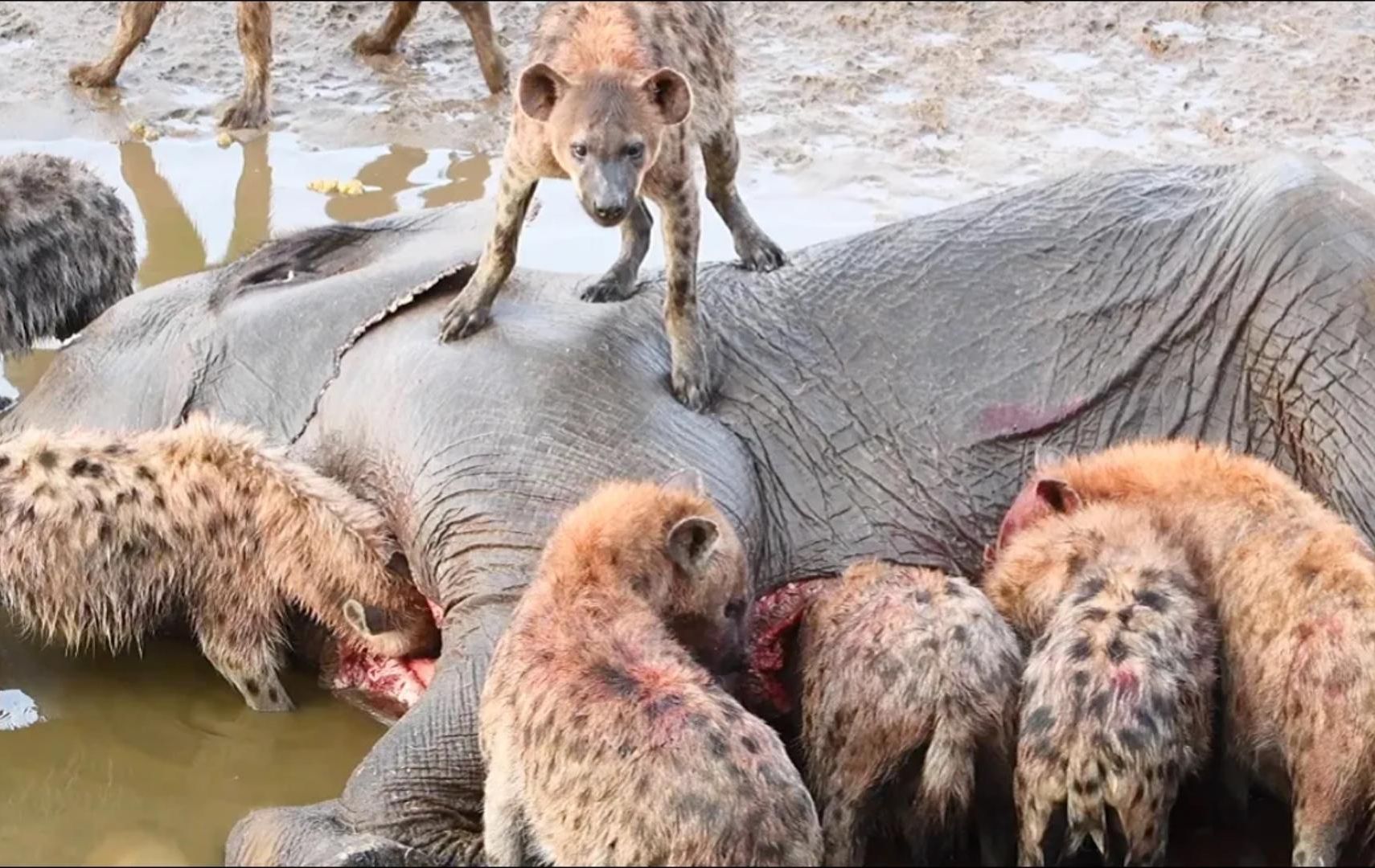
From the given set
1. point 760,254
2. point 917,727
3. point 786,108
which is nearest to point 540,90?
point 760,254

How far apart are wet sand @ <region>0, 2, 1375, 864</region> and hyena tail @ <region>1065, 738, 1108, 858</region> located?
8.91 ft

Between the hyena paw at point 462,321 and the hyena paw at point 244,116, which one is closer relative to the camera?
the hyena paw at point 462,321

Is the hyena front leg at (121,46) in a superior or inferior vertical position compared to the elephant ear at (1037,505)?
inferior

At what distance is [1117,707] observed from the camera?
3432mm

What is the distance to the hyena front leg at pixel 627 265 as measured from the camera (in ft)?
15.8

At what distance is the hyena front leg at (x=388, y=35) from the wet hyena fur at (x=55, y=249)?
306 centimetres

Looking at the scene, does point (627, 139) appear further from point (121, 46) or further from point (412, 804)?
point (121, 46)

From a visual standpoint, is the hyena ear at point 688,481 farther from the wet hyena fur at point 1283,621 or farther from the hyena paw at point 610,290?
the hyena paw at point 610,290

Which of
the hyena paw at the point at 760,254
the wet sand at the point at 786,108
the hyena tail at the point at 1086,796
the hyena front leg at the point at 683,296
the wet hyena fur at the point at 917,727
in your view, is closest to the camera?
the hyena tail at the point at 1086,796

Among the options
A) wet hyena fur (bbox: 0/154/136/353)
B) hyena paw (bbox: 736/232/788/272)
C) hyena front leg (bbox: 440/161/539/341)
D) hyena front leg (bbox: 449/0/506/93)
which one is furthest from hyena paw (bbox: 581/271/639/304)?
hyena front leg (bbox: 449/0/506/93)

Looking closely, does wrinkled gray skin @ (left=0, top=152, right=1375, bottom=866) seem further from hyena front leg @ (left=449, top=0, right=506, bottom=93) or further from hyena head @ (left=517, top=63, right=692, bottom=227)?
hyena front leg @ (left=449, top=0, right=506, bottom=93)

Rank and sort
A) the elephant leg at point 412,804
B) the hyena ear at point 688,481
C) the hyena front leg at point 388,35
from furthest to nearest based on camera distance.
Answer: the hyena front leg at point 388,35 < the hyena ear at point 688,481 < the elephant leg at point 412,804

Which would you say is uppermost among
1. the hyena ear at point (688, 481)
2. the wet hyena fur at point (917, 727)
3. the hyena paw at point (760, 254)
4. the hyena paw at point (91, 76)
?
the hyena paw at point (760, 254)

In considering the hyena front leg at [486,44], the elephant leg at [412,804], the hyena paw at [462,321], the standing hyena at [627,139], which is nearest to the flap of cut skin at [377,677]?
the elephant leg at [412,804]
